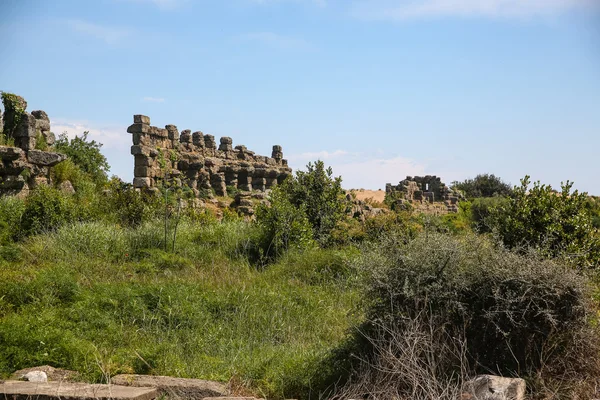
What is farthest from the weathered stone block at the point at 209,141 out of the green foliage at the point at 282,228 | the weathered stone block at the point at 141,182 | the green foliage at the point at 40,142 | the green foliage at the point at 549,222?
the green foliage at the point at 549,222

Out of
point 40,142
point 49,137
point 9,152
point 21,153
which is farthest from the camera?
point 49,137

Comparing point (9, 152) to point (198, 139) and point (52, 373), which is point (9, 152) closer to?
point (198, 139)

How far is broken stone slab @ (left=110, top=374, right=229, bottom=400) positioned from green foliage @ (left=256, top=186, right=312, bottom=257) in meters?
6.43

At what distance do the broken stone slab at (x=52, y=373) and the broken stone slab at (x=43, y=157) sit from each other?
12269mm

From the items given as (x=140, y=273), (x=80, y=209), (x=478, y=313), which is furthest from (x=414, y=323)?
(x=80, y=209)

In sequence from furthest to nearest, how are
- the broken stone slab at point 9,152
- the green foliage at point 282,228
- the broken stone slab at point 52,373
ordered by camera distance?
the broken stone slab at point 9,152
the green foliage at point 282,228
the broken stone slab at point 52,373

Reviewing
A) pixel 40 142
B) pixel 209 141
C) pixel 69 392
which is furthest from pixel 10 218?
pixel 209 141

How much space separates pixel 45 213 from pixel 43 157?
16.0ft

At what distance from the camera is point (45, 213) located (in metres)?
13.4

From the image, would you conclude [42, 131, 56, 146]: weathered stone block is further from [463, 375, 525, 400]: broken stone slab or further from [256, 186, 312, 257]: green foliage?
[463, 375, 525, 400]: broken stone slab

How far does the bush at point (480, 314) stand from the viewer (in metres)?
5.94

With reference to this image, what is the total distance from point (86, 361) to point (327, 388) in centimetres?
238

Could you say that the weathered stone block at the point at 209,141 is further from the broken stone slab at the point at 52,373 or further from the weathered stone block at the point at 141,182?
the broken stone slab at the point at 52,373

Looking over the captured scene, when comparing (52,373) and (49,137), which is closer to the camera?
(52,373)
